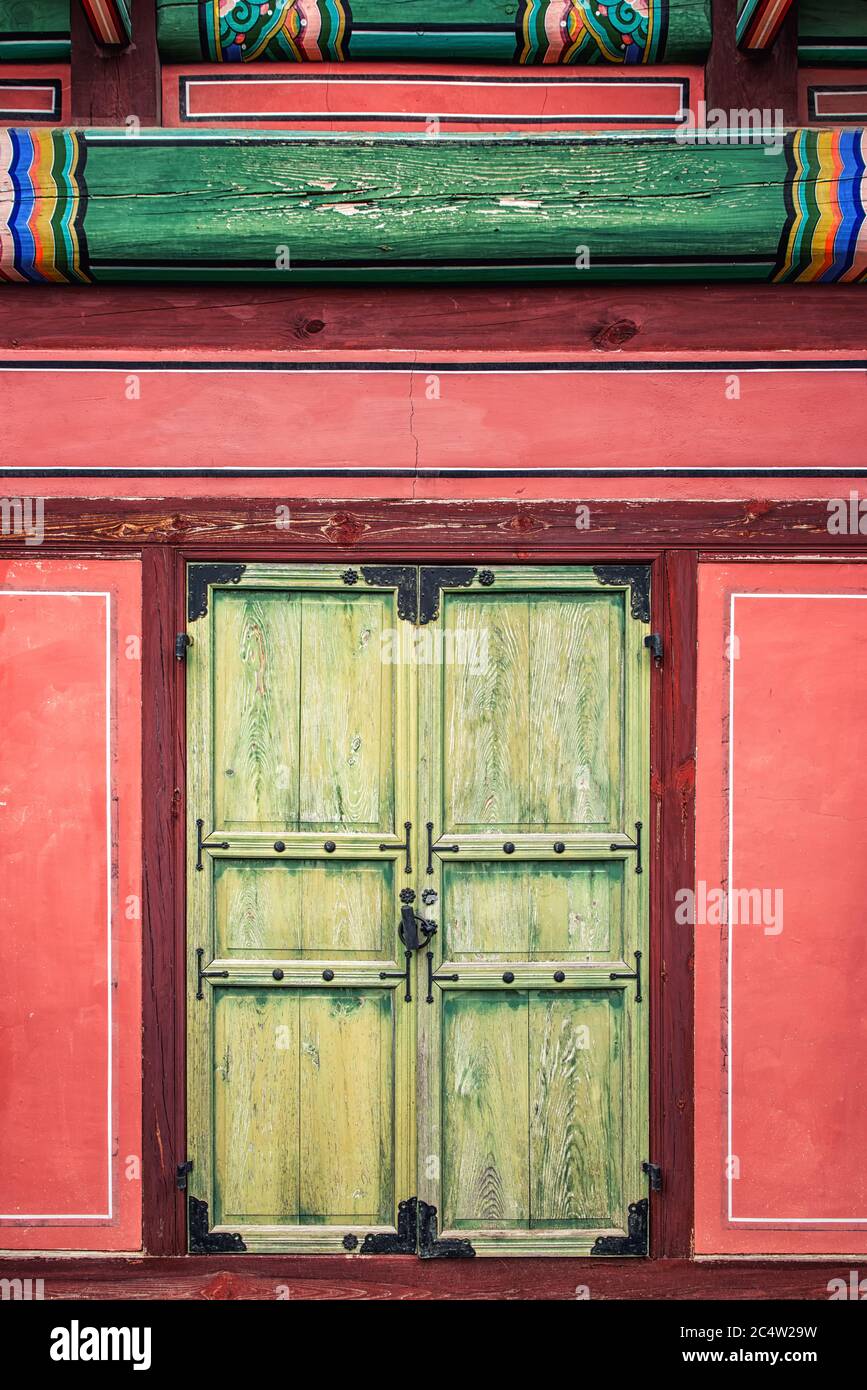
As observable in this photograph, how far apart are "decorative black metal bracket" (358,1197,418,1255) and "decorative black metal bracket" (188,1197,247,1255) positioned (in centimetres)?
37

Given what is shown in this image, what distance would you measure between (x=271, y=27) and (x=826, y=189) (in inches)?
64.5

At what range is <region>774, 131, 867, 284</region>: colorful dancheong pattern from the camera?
270 centimetres

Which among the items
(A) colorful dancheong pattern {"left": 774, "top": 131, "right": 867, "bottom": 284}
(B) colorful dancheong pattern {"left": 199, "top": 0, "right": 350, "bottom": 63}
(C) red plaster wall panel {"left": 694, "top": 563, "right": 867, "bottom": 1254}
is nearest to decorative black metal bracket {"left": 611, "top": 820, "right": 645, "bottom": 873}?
(C) red plaster wall panel {"left": 694, "top": 563, "right": 867, "bottom": 1254}

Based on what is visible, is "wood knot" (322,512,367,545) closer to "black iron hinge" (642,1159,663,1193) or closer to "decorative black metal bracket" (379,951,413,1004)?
"decorative black metal bracket" (379,951,413,1004)

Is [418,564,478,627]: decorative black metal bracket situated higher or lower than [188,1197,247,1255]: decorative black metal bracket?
higher

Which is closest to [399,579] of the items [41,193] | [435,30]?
[41,193]

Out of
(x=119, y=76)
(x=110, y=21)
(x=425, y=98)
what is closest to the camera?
(x=110, y=21)

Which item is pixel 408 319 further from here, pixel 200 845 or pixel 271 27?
pixel 200 845

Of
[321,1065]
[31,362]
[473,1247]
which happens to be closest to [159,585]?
[31,362]

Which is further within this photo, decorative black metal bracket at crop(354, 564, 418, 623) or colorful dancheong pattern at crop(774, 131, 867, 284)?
decorative black metal bracket at crop(354, 564, 418, 623)

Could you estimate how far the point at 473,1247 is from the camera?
2.82m

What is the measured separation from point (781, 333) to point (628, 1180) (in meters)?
2.50

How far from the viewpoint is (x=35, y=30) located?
2.84 m

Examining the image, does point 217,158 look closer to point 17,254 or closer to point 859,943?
point 17,254
